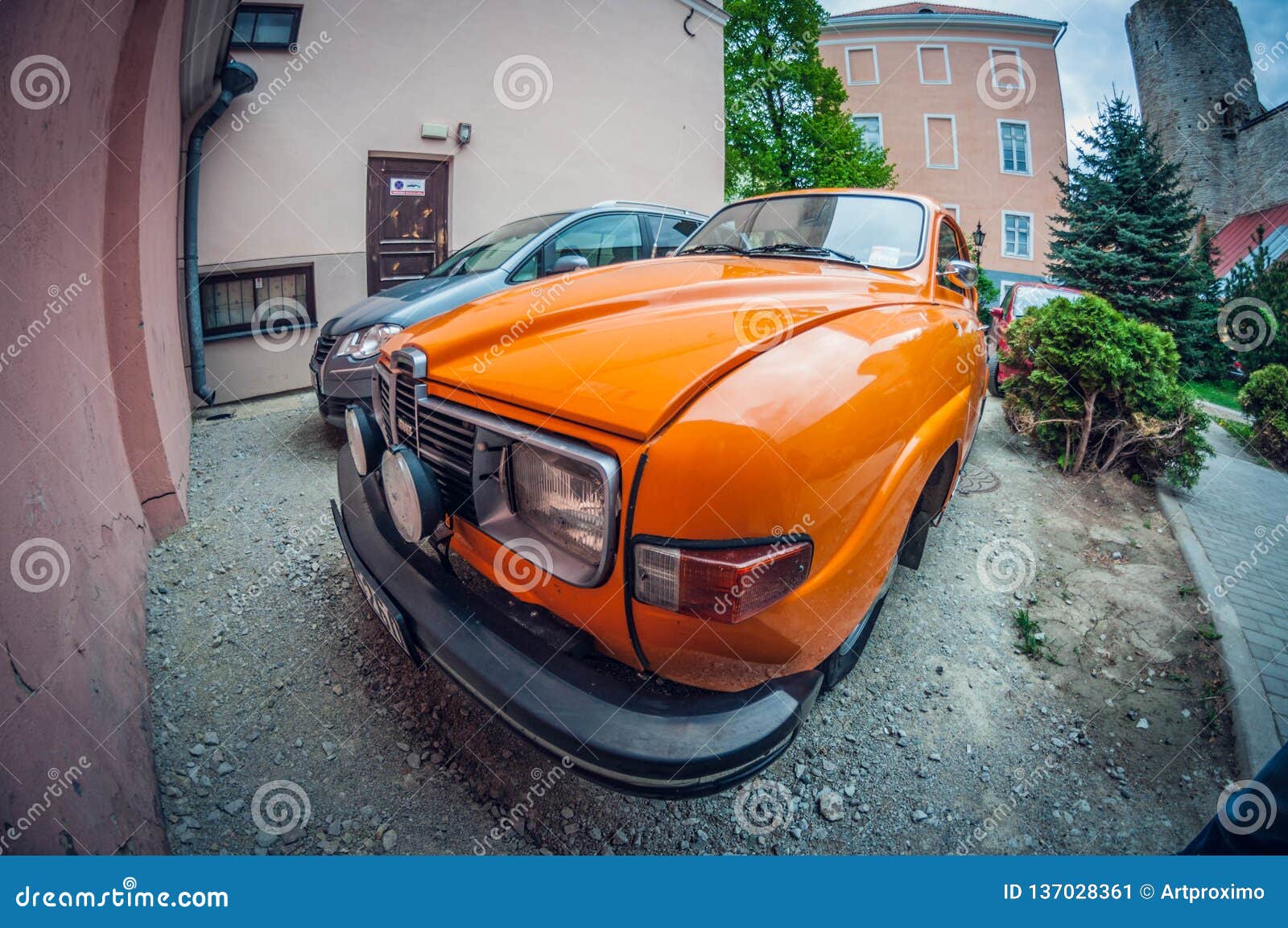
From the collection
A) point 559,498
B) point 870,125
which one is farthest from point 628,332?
point 870,125

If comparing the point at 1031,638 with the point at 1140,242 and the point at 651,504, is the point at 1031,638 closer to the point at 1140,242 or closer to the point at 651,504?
the point at 651,504

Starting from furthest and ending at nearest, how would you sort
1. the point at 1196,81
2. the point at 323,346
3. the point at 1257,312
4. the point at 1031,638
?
1. the point at 1196,81
2. the point at 1257,312
3. the point at 323,346
4. the point at 1031,638

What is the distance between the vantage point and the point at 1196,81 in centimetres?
1498

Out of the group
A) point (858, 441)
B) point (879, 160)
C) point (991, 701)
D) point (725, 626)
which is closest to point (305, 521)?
point (725, 626)

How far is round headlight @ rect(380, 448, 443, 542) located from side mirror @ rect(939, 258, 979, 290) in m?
2.80

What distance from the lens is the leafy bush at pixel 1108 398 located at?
451cm

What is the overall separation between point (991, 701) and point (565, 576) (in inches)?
82.8

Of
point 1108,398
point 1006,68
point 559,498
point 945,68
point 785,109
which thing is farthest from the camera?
point 1006,68

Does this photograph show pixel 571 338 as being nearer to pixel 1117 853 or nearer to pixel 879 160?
pixel 1117 853

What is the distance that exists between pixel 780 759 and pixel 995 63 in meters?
31.4

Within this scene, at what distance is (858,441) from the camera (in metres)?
1.51

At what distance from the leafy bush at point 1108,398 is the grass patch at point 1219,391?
7675 millimetres

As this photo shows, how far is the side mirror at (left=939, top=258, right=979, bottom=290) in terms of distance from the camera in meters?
2.99

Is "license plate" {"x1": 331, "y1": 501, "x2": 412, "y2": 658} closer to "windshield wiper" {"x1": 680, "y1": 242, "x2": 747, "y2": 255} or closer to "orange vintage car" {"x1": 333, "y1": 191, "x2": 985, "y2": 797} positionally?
"orange vintage car" {"x1": 333, "y1": 191, "x2": 985, "y2": 797}
